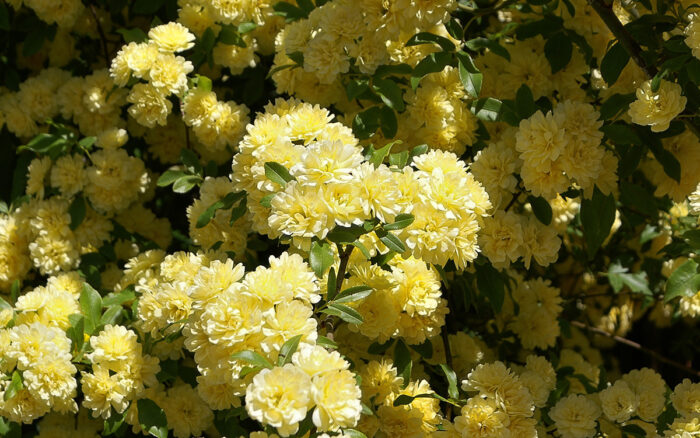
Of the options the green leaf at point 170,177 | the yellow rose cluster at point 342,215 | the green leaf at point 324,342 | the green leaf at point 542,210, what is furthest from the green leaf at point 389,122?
the green leaf at point 324,342

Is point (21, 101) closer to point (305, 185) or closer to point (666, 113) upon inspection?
point (305, 185)

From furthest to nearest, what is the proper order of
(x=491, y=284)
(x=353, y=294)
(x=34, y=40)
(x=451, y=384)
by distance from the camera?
(x=34, y=40), (x=491, y=284), (x=451, y=384), (x=353, y=294)

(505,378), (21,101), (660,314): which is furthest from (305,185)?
(660,314)

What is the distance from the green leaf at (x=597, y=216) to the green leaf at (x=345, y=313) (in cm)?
78

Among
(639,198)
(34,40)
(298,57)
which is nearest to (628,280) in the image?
(639,198)

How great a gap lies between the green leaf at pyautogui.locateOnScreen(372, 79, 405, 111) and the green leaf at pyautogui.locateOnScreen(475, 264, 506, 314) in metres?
0.49

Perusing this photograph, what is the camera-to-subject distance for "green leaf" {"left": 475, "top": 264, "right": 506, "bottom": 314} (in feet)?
6.81

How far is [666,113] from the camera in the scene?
1753mm

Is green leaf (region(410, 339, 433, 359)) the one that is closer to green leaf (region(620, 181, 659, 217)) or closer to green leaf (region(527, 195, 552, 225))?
green leaf (region(527, 195, 552, 225))

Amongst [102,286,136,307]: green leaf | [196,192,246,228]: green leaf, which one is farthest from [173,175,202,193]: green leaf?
[102,286,136,307]: green leaf

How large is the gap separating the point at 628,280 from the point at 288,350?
1761 mm

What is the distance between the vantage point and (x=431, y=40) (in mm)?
2031

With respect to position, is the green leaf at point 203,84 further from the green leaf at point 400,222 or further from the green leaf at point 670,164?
the green leaf at point 670,164

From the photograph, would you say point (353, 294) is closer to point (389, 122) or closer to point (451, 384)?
point (451, 384)
